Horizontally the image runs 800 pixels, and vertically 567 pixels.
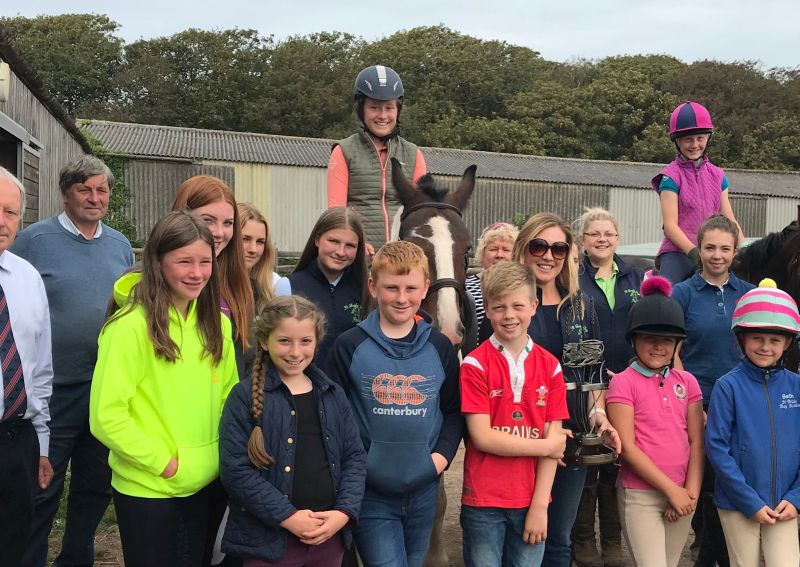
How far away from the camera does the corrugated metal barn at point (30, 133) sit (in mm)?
7414

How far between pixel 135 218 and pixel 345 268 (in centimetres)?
2670

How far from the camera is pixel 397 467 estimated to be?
121 inches

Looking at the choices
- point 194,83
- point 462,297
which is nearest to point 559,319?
point 462,297

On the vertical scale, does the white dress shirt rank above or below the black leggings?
above

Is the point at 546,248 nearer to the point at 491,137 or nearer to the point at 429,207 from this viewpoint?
the point at 429,207

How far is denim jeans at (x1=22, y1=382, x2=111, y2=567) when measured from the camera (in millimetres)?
3717

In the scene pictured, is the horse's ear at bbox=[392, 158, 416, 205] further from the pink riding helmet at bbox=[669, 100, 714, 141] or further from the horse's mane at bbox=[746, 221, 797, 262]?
the horse's mane at bbox=[746, 221, 797, 262]

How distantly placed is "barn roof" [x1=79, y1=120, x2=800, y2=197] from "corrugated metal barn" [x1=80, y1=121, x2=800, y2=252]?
4cm

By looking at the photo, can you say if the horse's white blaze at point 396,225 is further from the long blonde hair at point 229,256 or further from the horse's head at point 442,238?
the long blonde hair at point 229,256

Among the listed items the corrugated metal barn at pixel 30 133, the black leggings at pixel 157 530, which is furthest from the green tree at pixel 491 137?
the black leggings at pixel 157 530

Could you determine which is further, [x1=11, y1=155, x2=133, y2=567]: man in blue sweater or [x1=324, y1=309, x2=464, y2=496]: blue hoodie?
[x1=11, y1=155, x2=133, y2=567]: man in blue sweater

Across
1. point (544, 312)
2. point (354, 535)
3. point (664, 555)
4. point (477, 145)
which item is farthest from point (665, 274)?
point (477, 145)

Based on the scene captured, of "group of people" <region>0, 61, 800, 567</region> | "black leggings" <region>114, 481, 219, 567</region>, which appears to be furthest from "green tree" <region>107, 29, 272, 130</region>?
"black leggings" <region>114, 481, 219, 567</region>

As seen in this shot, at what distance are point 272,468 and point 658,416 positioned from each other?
187cm
